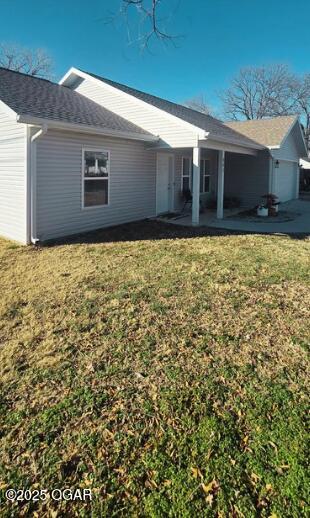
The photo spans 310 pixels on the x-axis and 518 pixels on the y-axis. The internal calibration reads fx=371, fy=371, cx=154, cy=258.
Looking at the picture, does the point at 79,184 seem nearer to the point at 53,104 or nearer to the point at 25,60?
the point at 53,104

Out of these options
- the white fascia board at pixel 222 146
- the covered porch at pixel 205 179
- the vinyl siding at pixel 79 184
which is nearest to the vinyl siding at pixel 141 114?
the white fascia board at pixel 222 146

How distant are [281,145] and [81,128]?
10973 millimetres

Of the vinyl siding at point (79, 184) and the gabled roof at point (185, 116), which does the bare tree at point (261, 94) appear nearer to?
the gabled roof at point (185, 116)

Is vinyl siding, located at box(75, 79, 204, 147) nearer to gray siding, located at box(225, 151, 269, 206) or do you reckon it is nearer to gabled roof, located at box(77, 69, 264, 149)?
gabled roof, located at box(77, 69, 264, 149)

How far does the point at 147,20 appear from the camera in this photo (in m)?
5.10

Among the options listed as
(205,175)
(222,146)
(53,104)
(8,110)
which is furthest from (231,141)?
(8,110)

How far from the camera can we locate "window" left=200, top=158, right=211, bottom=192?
1631cm

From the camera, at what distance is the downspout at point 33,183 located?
7.89m

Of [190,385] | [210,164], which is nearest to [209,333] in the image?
[190,385]

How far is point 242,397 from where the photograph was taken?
312 cm

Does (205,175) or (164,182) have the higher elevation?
Result: (205,175)

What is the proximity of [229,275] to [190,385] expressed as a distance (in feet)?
10.3

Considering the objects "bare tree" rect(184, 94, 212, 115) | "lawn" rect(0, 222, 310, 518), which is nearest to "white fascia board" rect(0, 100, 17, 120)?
"lawn" rect(0, 222, 310, 518)

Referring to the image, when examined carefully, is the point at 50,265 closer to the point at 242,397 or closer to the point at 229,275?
the point at 229,275
